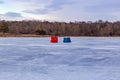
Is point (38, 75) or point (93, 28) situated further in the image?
point (93, 28)

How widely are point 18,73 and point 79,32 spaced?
6710 cm

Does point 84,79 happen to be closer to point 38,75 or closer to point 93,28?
point 38,75

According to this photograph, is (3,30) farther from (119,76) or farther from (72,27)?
(119,76)

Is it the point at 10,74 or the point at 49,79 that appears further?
the point at 10,74

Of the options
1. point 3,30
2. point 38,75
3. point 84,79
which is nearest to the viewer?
point 84,79

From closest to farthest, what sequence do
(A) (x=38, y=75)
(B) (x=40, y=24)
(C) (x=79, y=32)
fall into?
(A) (x=38, y=75)
(C) (x=79, y=32)
(B) (x=40, y=24)

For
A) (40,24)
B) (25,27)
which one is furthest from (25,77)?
(40,24)

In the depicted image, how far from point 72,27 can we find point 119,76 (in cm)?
7056

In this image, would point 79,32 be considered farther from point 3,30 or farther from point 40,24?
point 3,30

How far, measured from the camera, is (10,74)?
23.9 ft

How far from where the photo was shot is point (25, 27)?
3009 inches

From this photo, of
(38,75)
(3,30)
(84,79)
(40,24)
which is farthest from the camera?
(40,24)

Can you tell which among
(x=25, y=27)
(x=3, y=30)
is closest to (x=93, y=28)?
(x=25, y=27)

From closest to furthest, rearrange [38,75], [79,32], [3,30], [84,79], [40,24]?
[84,79], [38,75], [3,30], [79,32], [40,24]
